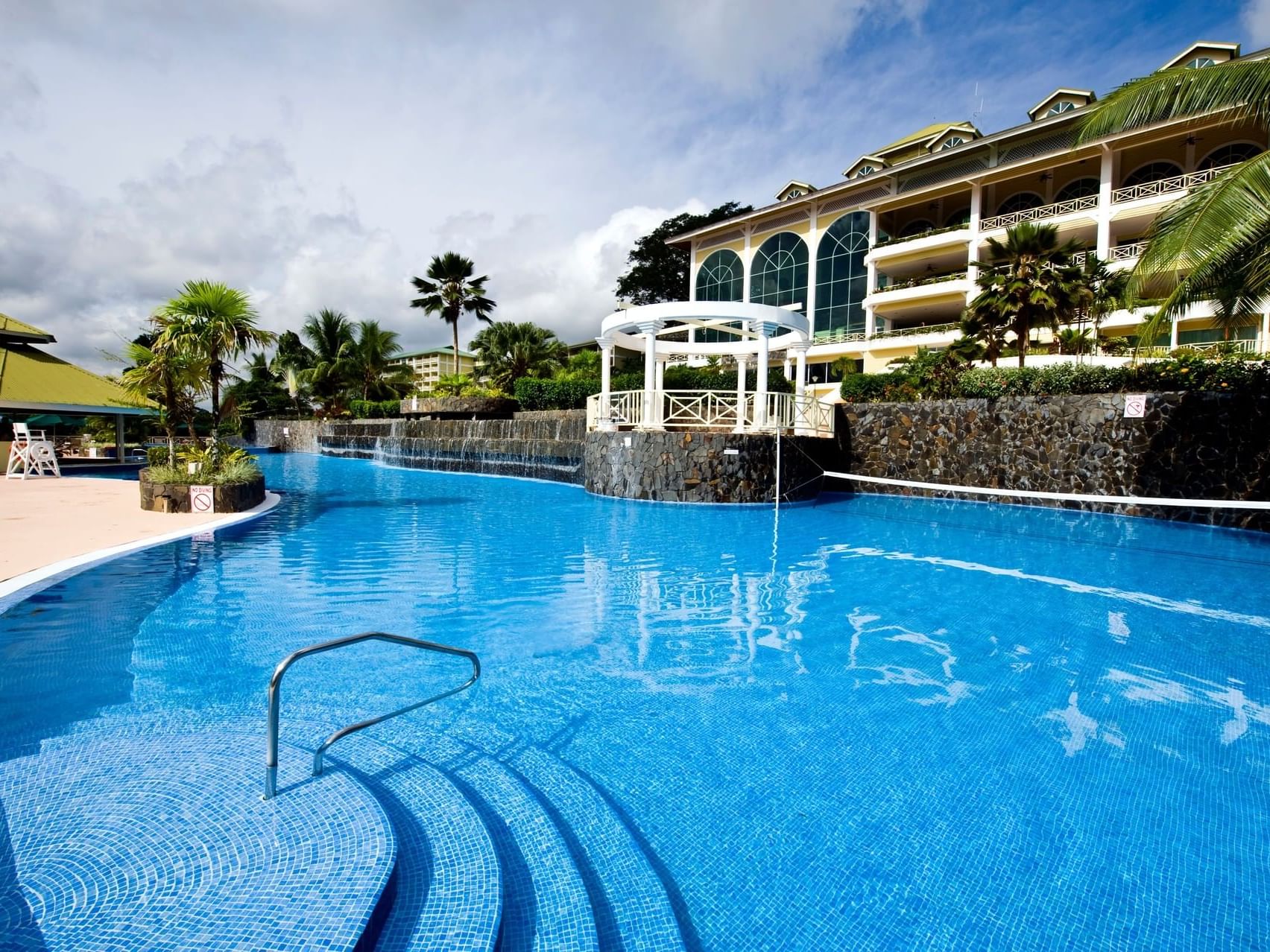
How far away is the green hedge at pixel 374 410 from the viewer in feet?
135

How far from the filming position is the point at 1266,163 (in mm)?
7414

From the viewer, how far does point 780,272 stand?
1469 inches

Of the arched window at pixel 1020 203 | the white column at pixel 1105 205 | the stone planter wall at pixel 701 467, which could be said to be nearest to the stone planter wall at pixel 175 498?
the stone planter wall at pixel 701 467

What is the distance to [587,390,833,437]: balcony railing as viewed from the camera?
51.0 ft

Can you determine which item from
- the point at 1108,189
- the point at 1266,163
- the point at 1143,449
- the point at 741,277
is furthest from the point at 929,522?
the point at 741,277

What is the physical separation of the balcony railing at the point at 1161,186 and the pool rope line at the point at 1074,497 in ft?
56.2

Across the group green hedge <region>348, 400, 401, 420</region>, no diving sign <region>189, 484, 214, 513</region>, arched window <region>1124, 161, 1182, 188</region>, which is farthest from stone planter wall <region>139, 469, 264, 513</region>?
arched window <region>1124, 161, 1182, 188</region>

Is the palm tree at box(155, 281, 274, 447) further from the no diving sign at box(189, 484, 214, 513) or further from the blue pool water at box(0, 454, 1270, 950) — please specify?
the blue pool water at box(0, 454, 1270, 950)

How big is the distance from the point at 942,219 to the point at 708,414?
25.3 m

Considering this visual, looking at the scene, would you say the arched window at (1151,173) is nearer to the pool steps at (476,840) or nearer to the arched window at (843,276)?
the arched window at (843,276)

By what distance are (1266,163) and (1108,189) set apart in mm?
23488

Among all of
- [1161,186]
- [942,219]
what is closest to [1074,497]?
[1161,186]

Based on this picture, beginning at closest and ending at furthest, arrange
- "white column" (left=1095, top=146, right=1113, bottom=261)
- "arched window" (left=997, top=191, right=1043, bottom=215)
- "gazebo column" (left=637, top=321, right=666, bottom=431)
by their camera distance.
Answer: "gazebo column" (left=637, top=321, right=666, bottom=431) < "white column" (left=1095, top=146, right=1113, bottom=261) < "arched window" (left=997, top=191, right=1043, bottom=215)

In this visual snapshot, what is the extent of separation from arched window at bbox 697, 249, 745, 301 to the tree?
185 inches
